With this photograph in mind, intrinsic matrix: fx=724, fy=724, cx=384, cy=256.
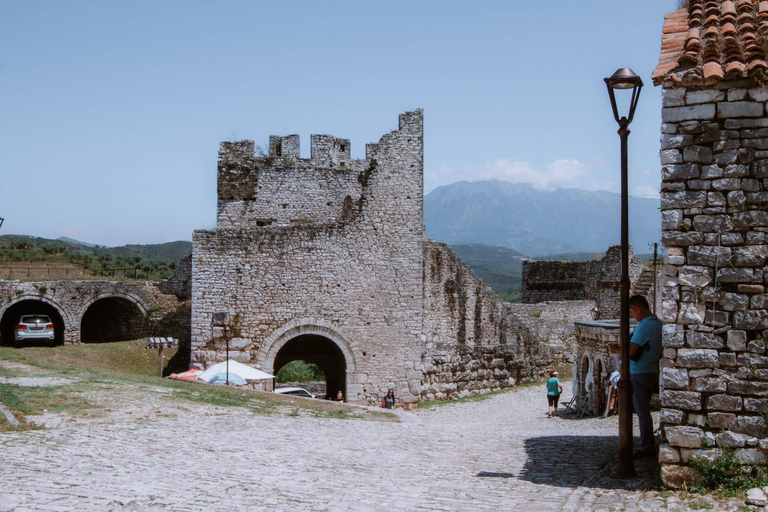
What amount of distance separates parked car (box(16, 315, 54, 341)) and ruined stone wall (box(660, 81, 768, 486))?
85.7ft

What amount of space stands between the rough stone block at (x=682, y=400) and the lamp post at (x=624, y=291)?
2.48 ft

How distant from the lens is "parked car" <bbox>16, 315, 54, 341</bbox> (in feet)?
92.0

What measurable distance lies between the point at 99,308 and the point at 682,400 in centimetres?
3023

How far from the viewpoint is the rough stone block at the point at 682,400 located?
25.7 ft

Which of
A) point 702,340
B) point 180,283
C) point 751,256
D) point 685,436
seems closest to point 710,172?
point 751,256

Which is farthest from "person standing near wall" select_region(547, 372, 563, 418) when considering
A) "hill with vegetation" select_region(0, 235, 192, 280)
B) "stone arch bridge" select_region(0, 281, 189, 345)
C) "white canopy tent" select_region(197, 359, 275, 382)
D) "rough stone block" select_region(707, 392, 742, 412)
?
"hill with vegetation" select_region(0, 235, 192, 280)

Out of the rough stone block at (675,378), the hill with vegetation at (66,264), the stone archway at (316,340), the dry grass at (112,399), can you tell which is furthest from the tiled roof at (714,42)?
the hill with vegetation at (66,264)

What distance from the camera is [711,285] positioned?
7.86m

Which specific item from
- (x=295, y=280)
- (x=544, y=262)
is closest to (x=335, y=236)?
(x=295, y=280)

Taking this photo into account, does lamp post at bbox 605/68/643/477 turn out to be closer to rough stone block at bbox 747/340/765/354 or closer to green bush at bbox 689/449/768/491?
green bush at bbox 689/449/768/491

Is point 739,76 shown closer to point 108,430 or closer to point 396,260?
point 108,430

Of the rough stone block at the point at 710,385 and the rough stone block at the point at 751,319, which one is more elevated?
the rough stone block at the point at 751,319

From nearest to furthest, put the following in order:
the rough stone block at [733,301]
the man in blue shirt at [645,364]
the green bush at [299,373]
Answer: the rough stone block at [733,301], the man in blue shirt at [645,364], the green bush at [299,373]

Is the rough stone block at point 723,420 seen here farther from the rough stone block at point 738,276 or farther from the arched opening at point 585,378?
the arched opening at point 585,378
